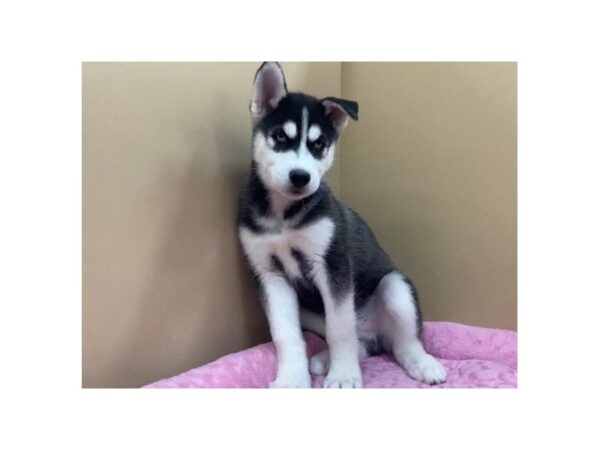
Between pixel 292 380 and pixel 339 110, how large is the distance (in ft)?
3.16

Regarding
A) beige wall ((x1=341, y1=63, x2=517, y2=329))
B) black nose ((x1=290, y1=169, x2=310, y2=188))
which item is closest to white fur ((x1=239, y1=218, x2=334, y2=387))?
black nose ((x1=290, y1=169, x2=310, y2=188))

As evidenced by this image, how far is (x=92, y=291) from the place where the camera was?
1487 millimetres

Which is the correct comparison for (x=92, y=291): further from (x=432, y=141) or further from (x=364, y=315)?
(x=432, y=141)

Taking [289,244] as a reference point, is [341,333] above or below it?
below

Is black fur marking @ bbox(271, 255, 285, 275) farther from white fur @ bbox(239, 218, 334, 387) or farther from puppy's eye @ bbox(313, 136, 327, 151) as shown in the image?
puppy's eye @ bbox(313, 136, 327, 151)

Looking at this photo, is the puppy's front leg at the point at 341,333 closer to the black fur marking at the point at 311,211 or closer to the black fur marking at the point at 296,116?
the black fur marking at the point at 311,211

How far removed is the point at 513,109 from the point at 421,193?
0.53m

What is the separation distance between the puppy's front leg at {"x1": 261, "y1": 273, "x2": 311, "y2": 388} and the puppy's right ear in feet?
1.99

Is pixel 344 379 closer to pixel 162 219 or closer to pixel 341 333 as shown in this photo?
pixel 341 333

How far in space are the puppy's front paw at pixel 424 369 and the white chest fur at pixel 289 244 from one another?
0.52 meters

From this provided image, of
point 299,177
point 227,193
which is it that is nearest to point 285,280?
point 227,193

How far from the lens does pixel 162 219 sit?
1.72 m

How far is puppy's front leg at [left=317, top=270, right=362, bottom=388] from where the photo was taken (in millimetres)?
1801

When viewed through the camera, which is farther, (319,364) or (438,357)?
(438,357)
